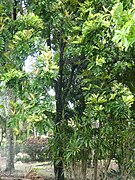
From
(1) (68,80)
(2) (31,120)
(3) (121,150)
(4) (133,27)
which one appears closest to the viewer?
(4) (133,27)

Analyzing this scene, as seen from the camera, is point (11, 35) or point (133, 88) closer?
point (11, 35)

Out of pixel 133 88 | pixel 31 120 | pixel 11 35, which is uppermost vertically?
pixel 11 35

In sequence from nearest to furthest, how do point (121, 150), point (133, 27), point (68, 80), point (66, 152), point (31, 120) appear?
point (133, 27) < point (31, 120) < point (66, 152) < point (121, 150) < point (68, 80)

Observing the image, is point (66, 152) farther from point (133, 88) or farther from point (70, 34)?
point (70, 34)

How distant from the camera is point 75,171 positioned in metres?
4.51

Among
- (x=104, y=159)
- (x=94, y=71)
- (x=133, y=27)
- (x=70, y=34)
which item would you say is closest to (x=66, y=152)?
(x=104, y=159)

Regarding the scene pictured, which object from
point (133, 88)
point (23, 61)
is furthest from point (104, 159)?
point (23, 61)

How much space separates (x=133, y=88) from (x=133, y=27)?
326 centimetres

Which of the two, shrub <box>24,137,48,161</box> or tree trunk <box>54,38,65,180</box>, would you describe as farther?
shrub <box>24,137,48,161</box>

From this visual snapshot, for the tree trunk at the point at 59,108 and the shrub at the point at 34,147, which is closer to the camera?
the tree trunk at the point at 59,108

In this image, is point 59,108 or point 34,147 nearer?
point 59,108

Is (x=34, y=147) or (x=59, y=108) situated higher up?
(x=59, y=108)

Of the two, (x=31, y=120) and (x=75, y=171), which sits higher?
(x=31, y=120)

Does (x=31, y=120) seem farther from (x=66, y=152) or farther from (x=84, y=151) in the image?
(x=84, y=151)
